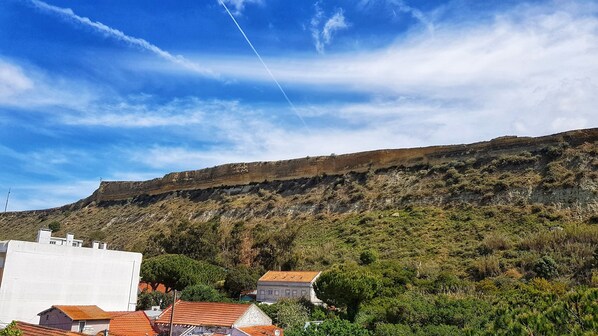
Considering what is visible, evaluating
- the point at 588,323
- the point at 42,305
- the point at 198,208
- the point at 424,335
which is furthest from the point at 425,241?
the point at 198,208

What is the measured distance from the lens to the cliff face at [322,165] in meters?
47.7

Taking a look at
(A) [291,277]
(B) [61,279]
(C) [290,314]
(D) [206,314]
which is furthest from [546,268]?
(B) [61,279]

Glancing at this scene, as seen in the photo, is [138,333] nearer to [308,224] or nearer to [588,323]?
[588,323]

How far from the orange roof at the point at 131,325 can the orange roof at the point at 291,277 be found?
11.9 meters

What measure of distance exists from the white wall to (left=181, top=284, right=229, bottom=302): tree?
365 cm

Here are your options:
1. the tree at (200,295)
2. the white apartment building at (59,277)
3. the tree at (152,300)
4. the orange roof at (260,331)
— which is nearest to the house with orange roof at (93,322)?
the white apartment building at (59,277)

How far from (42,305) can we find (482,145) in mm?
42272

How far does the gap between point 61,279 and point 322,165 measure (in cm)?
3756

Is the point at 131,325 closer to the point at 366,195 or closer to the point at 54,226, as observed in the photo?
the point at 366,195

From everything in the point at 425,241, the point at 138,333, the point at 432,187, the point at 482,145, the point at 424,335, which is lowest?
the point at 138,333

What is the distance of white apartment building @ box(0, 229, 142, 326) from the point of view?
87.6ft

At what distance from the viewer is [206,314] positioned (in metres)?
25.6

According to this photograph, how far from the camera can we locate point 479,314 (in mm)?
21922

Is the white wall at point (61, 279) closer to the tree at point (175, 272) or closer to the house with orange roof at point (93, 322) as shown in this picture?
the house with orange roof at point (93, 322)
